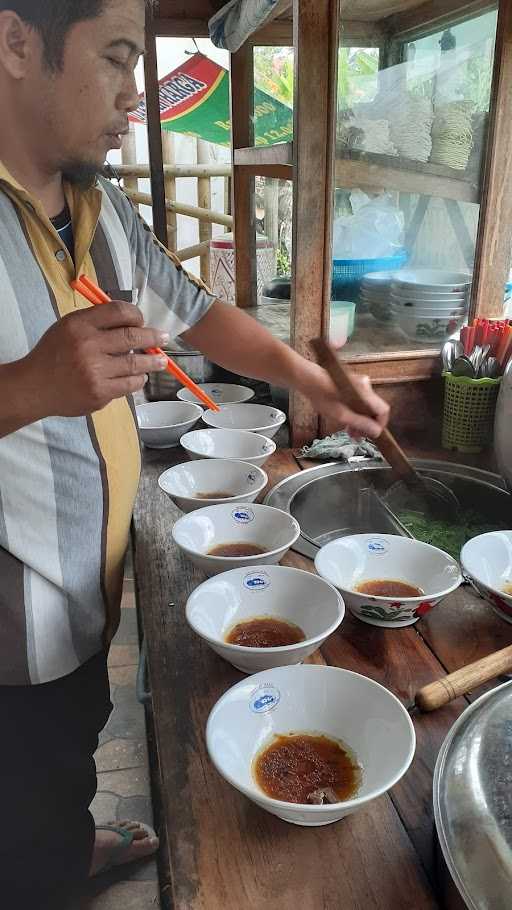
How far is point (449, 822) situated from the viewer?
0.72 m

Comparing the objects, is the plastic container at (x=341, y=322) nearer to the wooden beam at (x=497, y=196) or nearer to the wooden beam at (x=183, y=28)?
the wooden beam at (x=497, y=196)

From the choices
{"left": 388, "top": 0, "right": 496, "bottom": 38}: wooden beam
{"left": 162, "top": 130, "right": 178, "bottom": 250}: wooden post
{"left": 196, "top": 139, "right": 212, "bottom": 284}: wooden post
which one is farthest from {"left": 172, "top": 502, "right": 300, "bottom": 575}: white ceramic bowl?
{"left": 196, "top": 139, "right": 212, "bottom": 284}: wooden post

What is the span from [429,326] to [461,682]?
1395mm

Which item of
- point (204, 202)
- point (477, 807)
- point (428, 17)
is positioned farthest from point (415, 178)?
point (204, 202)

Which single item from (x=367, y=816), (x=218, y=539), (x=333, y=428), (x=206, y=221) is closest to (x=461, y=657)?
(x=367, y=816)

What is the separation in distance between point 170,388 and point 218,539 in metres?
1.05

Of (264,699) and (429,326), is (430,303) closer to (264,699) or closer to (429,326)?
(429,326)

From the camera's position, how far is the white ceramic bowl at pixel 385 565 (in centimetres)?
128

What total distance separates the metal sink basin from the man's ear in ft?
3.54

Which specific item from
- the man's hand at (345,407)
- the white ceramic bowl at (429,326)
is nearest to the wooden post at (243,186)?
the white ceramic bowl at (429,326)

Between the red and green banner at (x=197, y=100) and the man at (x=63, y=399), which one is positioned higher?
the red and green banner at (x=197, y=100)

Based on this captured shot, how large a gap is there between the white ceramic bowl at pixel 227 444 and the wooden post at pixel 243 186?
121cm

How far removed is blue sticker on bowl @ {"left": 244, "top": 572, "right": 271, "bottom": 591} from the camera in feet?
4.10

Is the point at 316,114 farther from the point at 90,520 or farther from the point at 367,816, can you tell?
the point at 367,816
